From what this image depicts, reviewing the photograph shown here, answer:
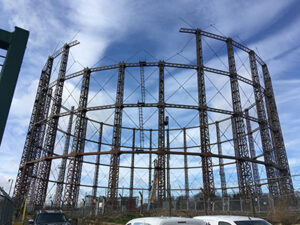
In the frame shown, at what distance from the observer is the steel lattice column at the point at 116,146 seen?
30.8m

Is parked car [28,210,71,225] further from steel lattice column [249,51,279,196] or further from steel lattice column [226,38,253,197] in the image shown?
steel lattice column [249,51,279,196]

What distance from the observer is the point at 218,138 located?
149ft

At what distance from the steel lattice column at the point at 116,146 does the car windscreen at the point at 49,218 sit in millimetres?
17957

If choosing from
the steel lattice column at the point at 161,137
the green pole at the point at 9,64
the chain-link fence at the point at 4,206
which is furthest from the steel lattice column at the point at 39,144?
the green pole at the point at 9,64

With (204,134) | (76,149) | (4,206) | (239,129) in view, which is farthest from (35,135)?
(4,206)

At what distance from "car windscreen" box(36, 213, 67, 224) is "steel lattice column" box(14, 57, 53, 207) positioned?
1223 inches

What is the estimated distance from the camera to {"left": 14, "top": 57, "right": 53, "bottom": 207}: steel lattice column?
39.0m

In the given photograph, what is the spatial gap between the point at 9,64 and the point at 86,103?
109 feet

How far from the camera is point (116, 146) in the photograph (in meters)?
33.6

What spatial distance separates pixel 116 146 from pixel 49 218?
2286 centimetres

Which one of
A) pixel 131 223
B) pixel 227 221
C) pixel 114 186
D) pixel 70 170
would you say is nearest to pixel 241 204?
pixel 227 221

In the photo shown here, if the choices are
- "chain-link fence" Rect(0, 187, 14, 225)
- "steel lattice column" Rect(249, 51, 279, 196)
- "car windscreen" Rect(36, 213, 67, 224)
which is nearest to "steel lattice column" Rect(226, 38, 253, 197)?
"steel lattice column" Rect(249, 51, 279, 196)

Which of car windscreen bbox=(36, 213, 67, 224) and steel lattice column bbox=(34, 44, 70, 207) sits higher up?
steel lattice column bbox=(34, 44, 70, 207)

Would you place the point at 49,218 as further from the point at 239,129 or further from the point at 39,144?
the point at 39,144
